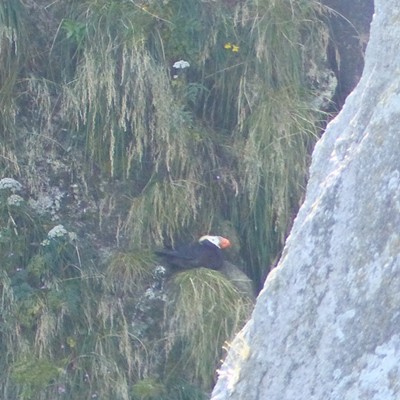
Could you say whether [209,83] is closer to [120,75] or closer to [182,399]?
[120,75]

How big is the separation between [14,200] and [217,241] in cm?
98

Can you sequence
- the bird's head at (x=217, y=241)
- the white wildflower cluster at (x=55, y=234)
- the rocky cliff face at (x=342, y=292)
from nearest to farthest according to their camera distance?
the rocky cliff face at (x=342, y=292) → the white wildflower cluster at (x=55, y=234) → the bird's head at (x=217, y=241)

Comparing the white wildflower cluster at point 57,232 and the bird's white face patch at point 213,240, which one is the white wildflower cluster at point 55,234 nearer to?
the white wildflower cluster at point 57,232

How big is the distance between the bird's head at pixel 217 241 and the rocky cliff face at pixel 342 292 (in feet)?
8.35

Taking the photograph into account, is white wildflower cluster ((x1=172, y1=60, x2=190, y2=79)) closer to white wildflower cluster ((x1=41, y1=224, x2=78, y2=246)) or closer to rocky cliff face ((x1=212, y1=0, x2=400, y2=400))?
white wildflower cluster ((x1=41, y1=224, x2=78, y2=246))

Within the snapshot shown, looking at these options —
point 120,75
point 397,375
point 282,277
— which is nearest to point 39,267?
point 120,75

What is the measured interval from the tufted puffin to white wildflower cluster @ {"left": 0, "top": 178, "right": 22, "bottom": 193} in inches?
28.8

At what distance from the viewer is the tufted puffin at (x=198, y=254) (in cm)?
521

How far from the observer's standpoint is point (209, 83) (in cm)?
562

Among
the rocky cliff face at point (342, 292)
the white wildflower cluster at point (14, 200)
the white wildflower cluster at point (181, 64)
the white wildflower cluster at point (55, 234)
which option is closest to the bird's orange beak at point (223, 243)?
the white wildflower cluster at point (55, 234)

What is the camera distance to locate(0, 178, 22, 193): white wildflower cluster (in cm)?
518

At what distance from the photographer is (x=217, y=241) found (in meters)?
5.26

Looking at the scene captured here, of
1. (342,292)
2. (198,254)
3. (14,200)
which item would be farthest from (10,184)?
(342,292)

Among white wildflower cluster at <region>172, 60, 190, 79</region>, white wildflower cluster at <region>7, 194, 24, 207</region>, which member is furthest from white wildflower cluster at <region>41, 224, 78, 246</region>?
white wildflower cluster at <region>172, 60, 190, 79</region>
